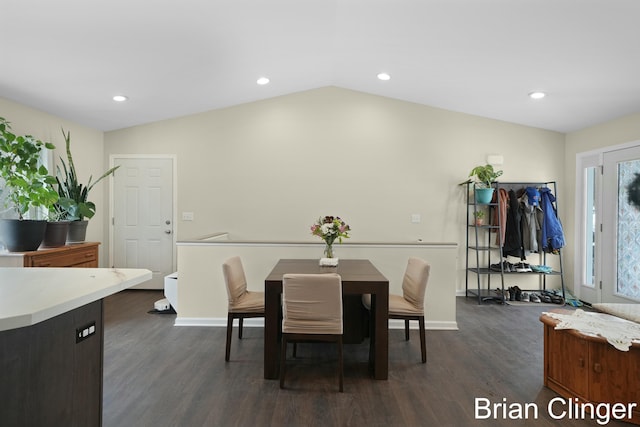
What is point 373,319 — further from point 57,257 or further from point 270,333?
point 57,257

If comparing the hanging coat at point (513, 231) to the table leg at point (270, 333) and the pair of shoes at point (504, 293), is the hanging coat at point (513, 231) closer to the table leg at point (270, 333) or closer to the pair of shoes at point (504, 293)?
the pair of shoes at point (504, 293)

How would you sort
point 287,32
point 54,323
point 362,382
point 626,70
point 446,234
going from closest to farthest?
point 54,323 → point 362,382 → point 626,70 → point 287,32 → point 446,234

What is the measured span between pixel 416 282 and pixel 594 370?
4.13 feet

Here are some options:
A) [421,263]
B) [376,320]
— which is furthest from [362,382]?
[421,263]

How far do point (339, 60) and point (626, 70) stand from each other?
2.86 metres

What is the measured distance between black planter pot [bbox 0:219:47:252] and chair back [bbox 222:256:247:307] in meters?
2.01

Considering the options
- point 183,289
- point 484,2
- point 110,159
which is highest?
point 484,2

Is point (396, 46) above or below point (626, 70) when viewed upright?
above

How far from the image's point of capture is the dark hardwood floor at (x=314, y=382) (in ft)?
7.34

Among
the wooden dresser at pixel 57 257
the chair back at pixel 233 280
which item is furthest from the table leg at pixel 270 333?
the wooden dresser at pixel 57 257

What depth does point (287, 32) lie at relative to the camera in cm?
370

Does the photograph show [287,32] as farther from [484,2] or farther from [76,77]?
[76,77]

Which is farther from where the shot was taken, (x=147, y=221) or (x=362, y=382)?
(x=147, y=221)

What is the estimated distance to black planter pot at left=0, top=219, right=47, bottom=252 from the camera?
11.5ft
